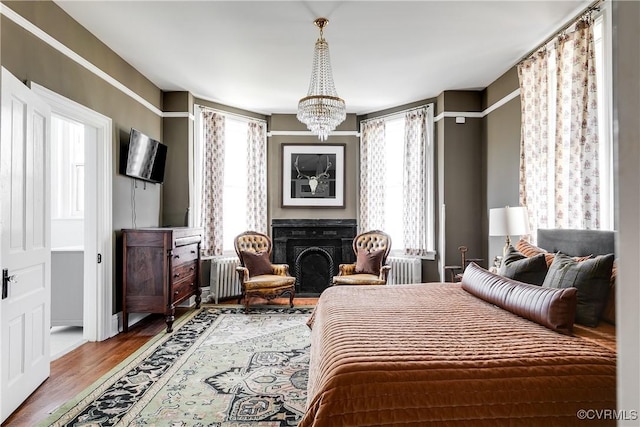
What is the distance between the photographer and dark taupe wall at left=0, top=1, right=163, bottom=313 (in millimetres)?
2580

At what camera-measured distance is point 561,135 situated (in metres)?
3.16

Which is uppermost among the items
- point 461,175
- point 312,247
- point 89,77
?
point 89,77

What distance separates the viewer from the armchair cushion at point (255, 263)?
5.04m

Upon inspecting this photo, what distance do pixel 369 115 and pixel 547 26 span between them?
3.03 m

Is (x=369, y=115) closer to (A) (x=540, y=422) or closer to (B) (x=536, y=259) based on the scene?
(B) (x=536, y=259)

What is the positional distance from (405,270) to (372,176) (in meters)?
Answer: 1.56

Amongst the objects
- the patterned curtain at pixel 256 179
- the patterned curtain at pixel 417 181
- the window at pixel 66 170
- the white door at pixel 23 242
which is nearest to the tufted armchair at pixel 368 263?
the patterned curtain at pixel 417 181

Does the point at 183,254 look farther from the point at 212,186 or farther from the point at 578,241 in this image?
the point at 578,241

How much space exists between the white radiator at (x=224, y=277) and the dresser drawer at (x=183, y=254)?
636 mm

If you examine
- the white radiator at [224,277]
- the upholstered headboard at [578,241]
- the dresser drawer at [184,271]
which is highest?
the upholstered headboard at [578,241]

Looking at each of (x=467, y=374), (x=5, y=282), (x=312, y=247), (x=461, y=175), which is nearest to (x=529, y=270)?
(x=467, y=374)

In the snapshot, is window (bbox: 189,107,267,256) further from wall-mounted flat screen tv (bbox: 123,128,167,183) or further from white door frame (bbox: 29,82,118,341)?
white door frame (bbox: 29,82,118,341)

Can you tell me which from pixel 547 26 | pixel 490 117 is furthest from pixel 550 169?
pixel 490 117

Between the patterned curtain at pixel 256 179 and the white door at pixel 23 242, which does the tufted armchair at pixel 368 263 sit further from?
the white door at pixel 23 242
